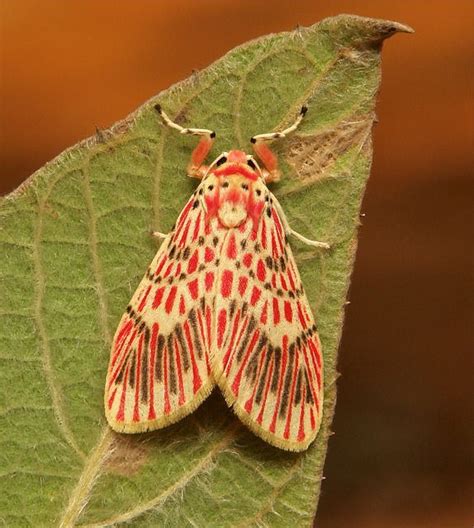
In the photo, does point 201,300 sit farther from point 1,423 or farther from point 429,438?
point 429,438

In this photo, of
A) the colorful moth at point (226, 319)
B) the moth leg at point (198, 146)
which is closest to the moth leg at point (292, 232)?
the colorful moth at point (226, 319)

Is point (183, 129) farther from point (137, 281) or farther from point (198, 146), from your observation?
point (137, 281)

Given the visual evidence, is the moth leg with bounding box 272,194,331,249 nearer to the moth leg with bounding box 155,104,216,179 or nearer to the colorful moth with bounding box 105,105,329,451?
the colorful moth with bounding box 105,105,329,451

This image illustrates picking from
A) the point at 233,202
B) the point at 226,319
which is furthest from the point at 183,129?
the point at 226,319

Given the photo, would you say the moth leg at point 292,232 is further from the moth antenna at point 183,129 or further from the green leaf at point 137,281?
the moth antenna at point 183,129

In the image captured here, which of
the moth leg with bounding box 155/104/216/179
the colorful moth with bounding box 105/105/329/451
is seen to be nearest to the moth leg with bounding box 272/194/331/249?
the colorful moth with bounding box 105/105/329/451

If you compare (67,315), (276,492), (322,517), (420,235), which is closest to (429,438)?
(322,517)
